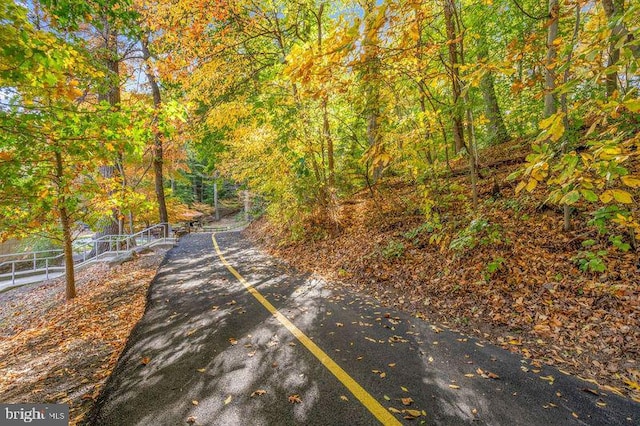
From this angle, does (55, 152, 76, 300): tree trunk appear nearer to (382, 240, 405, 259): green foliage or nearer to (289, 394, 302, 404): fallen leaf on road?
(289, 394, 302, 404): fallen leaf on road

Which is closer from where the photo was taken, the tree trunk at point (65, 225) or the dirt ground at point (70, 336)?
the dirt ground at point (70, 336)

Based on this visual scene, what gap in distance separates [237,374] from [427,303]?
11.9 feet

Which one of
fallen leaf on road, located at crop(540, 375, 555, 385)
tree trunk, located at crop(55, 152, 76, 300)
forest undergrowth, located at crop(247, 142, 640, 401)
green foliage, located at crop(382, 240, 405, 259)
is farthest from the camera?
green foliage, located at crop(382, 240, 405, 259)

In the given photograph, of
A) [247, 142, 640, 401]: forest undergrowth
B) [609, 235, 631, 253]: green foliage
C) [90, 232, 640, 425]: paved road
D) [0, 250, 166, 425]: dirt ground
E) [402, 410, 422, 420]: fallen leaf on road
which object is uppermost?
[609, 235, 631, 253]: green foliage

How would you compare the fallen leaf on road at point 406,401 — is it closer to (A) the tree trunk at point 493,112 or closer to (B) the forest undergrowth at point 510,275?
(B) the forest undergrowth at point 510,275

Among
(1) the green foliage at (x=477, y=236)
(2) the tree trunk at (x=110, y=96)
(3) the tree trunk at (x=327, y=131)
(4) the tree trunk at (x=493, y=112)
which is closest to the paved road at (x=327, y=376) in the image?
(1) the green foliage at (x=477, y=236)

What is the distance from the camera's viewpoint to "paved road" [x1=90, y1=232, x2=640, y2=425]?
9.36 ft

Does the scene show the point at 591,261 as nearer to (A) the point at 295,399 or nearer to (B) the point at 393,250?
(B) the point at 393,250

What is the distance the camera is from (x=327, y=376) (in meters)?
3.49

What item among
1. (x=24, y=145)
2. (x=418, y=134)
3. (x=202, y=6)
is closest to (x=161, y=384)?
(x=24, y=145)

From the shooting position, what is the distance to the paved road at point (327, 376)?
285cm

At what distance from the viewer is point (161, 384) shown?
11.4 ft

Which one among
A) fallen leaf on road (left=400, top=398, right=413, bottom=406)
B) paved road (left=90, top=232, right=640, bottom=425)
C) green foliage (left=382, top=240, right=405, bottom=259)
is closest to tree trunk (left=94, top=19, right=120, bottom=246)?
paved road (left=90, top=232, right=640, bottom=425)

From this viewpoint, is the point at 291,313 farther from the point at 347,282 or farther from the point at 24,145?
the point at 24,145
